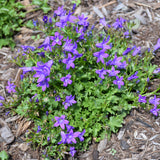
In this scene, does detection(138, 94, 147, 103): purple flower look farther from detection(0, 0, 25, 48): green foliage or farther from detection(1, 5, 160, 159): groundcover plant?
detection(0, 0, 25, 48): green foliage

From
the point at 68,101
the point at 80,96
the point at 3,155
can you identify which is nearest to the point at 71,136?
the point at 68,101

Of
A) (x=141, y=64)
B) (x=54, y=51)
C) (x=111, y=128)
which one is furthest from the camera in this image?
(x=141, y=64)

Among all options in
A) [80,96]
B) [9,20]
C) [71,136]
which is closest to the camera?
[71,136]

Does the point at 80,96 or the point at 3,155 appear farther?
the point at 80,96

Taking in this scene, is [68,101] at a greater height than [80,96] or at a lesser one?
greater

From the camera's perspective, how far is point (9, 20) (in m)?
4.84

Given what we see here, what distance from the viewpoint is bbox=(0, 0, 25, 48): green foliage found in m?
4.68

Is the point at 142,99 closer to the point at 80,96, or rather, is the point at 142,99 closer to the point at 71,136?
the point at 80,96

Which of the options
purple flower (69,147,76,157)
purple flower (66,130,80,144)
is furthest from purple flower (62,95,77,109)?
purple flower (69,147,76,157)

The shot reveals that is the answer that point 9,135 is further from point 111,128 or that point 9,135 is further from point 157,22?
point 157,22

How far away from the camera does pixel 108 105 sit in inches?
136

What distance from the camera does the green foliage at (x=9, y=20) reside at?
4680 mm

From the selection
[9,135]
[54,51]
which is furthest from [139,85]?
[9,135]

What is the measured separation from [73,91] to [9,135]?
137 cm
